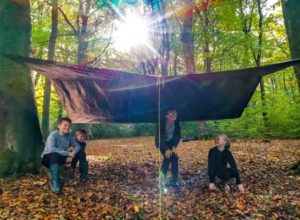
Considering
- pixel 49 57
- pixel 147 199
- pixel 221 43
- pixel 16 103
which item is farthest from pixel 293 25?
pixel 49 57

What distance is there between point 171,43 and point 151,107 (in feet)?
31.1

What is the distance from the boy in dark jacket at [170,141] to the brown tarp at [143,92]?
0.39 meters

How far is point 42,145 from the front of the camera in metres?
4.15

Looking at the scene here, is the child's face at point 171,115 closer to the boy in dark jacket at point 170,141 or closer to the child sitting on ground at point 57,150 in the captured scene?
the boy in dark jacket at point 170,141

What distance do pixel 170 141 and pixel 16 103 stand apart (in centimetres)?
211

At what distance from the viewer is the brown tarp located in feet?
11.7

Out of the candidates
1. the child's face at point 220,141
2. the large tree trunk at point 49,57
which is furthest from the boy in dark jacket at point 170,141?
the large tree trunk at point 49,57

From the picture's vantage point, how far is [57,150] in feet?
11.4

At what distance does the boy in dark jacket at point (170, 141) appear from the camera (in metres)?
3.85

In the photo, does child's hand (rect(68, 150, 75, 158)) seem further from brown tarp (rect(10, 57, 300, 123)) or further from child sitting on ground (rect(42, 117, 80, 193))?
brown tarp (rect(10, 57, 300, 123))

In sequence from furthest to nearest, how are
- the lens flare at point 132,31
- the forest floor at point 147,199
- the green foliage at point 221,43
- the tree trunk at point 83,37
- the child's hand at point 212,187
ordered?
the lens flare at point 132,31 → the tree trunk at point 83,37 → the green foliage at point 221,43 → the child's hand at point 212,187 → the forest floor at point 147,199

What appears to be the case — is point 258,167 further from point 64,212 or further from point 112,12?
point 112,12

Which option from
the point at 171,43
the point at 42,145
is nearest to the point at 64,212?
the point at 42,145

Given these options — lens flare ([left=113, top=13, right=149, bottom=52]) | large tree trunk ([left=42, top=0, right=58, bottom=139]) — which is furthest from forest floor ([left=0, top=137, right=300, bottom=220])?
lens flare ([left=113, top=13, right=149, bottom=52])
